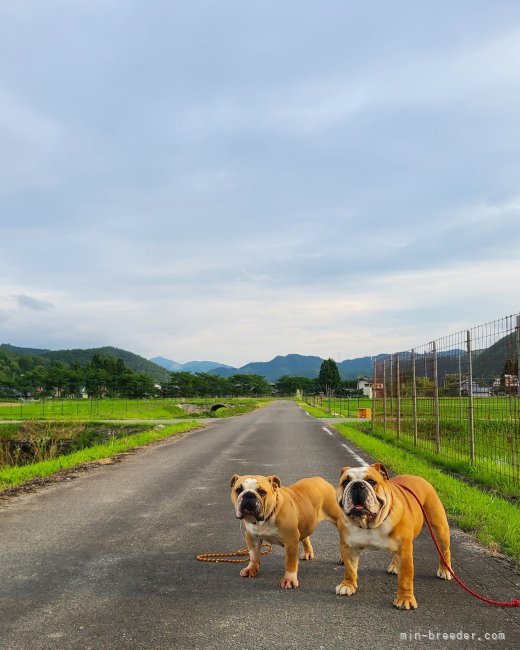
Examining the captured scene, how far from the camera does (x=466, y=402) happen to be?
38.1 ft

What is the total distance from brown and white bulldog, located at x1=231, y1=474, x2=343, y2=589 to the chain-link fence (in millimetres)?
5278

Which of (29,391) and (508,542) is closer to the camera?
(508,542)

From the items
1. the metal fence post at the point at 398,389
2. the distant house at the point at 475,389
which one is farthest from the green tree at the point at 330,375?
the distant house at the point at 475,389

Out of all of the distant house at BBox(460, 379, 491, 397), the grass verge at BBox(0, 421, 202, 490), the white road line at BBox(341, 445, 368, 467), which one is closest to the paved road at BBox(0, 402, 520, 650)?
the grass verge at BBox(0, 421, 202, 490)

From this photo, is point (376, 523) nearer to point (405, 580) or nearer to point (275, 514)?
point (405, 580)

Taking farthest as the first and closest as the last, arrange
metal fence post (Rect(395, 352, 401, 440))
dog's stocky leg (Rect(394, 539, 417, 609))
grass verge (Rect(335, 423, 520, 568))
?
1. metal fence post (Rect(395, 352, 401, 440))
2. grass verge (Rect(335, 423, 520, 568))
3. dog's stocky leg (Rect(394, 539, 417, 609))

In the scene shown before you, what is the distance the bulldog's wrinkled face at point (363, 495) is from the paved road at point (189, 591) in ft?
2.39

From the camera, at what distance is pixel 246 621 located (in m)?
3.87

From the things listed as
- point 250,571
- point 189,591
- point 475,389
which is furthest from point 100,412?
point 189,591

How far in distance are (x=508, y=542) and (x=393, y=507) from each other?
2682 mm

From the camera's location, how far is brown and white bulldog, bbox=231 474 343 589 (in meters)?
4.32

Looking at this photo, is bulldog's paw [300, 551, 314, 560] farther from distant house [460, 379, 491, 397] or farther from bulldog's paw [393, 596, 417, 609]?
distant house [460, 379, 491, 397]

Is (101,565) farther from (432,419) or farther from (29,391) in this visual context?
(29,391)

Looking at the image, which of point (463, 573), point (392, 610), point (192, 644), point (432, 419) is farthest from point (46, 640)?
point (432, 419)
